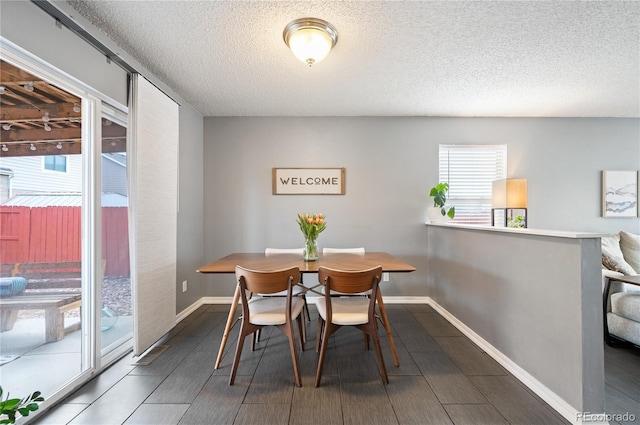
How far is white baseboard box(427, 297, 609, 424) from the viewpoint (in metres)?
1.63

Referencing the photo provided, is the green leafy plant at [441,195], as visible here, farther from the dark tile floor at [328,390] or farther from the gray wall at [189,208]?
the gray wall at [189,208]

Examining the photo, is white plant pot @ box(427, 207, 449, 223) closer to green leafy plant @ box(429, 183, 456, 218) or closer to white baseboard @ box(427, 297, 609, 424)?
green leafy plant @ box(429, 183, 456, 218)

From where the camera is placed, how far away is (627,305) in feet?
7.70

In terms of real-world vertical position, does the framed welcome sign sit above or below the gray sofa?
above

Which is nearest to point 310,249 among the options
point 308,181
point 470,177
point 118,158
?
point 308,181

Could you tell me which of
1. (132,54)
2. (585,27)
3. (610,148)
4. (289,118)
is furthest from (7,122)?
(610,148)

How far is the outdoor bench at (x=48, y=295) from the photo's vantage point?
1583 mm

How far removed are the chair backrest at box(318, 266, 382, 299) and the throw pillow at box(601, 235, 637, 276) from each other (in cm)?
261

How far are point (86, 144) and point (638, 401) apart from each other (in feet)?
13.7

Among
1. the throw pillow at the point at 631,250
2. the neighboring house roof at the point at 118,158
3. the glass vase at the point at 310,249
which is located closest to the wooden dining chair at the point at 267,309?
the glass vase at the point at 310,249

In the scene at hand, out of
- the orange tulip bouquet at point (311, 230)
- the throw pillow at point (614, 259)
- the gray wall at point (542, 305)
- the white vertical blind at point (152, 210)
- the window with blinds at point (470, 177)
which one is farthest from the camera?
the window with blinds at point (470, 177)

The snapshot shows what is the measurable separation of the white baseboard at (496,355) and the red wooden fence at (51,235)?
118 cm

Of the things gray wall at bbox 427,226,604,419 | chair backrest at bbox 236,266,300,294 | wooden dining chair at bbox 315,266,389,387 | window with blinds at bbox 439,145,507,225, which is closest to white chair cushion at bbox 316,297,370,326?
wooden dining chair at bbox 315,266,389,387

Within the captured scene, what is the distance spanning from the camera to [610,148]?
3744mm
